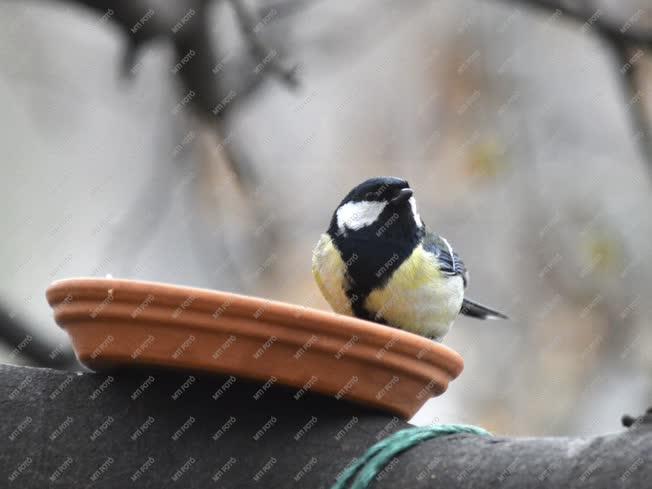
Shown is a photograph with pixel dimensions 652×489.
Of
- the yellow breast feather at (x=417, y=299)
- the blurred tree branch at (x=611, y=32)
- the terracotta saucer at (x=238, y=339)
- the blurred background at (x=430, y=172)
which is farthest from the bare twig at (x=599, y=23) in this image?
the blurred background at (x=430, y=172)

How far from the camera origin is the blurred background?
177 inches

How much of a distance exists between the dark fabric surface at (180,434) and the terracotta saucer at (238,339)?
41 millimetres

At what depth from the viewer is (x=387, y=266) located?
6.52ft

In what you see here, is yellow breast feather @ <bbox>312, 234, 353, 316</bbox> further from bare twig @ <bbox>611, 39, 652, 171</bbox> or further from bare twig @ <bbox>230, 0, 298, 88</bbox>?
bare twig @ <bbox>611, 39, 652, 171</bbox>

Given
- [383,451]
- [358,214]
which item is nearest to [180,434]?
→ [383,451]

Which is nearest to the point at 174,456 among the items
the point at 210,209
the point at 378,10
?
the point at 210,209

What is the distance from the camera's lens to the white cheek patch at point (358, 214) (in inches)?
80.9

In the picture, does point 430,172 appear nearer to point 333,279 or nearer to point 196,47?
point 196,47

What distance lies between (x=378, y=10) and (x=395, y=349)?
11.0 feet

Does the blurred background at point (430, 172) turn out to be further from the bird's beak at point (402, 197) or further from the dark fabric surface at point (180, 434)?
the dark fabric surface at point (180, 434)

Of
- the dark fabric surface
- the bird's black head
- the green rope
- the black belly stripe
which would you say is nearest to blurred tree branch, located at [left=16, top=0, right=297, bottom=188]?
the bird's black head

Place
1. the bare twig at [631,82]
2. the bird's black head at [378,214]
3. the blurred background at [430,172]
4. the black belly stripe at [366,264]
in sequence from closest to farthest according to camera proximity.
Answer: the black belly stripe at [366,264] < the bird's black head at [378,214] < the bare twig at [631,82] < the blurred background at [430,172]

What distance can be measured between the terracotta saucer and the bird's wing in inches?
33.6

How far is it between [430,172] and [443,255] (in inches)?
105
